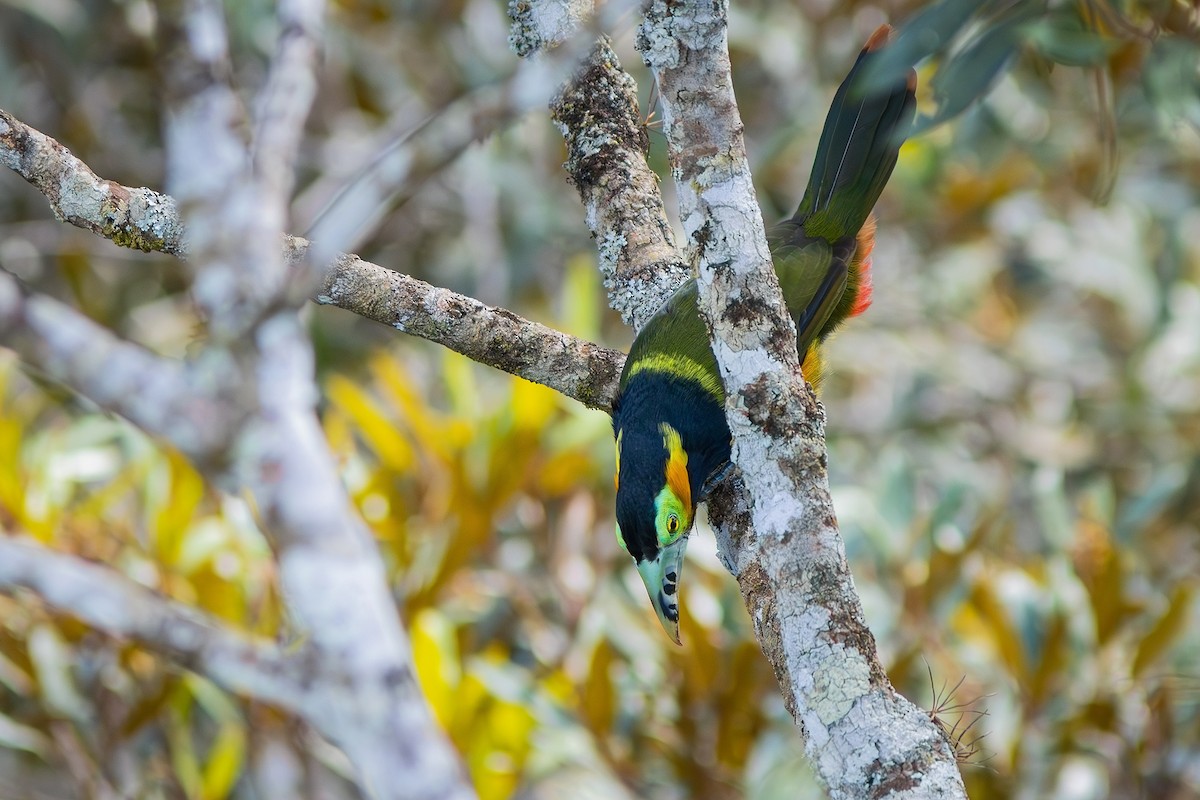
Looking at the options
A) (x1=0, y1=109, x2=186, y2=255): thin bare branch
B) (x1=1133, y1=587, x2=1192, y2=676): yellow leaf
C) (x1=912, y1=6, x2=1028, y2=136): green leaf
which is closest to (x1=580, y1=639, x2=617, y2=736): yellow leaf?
(x1=1133, y1=587, x2=1192, y2=676): yellow leaf

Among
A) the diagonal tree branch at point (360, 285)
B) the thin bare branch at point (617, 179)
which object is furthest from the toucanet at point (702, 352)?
the diagonal tree branch at point (360, 285)

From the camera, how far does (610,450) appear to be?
468cm

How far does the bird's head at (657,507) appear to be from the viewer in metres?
2.86

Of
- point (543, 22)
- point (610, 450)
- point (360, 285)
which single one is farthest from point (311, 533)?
point (610, 450)

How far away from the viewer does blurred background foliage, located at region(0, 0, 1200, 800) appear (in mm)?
3891

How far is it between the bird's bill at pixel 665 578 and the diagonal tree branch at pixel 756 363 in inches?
28.8

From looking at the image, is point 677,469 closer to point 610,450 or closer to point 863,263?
point 863,263

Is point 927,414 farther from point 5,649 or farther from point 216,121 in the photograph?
point 5,649

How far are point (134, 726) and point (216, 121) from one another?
2.23 meters

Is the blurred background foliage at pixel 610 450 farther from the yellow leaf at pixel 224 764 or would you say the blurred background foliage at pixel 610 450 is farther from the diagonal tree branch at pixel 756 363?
the diagonal tree branch at pixel 756 363

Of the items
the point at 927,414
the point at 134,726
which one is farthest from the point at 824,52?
the point at 134,726

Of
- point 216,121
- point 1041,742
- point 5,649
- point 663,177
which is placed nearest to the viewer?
point 216,121

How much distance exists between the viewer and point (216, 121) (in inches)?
135

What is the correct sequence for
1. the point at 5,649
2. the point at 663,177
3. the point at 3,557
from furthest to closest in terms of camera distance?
1. the point at 663,177
2. the point at 5,649
3. the point at 3,557
